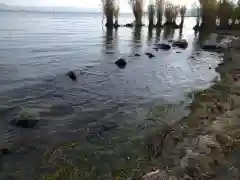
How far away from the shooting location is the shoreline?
7898 mm

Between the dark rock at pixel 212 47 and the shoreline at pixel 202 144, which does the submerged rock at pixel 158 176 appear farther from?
the dark rock at pixel 212 47

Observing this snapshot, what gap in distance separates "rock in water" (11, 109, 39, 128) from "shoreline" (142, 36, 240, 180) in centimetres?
470

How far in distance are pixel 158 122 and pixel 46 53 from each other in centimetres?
2102

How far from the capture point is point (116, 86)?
17.9 metres

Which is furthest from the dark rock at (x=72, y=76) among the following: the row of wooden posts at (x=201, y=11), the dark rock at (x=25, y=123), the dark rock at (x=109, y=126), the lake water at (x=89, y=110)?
the row of wooden posts at (x=201, y=11)

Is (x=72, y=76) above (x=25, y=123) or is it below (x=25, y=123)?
above

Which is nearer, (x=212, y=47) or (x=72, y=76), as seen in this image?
(x=72, y=76)

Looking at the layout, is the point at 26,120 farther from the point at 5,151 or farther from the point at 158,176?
the point at 158,176

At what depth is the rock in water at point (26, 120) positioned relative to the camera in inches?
448

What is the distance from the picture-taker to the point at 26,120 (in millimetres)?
11516

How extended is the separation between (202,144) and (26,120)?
21.9ft

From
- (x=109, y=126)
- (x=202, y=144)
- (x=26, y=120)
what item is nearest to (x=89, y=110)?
(x=109, y=126)

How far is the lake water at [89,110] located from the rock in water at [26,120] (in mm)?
298

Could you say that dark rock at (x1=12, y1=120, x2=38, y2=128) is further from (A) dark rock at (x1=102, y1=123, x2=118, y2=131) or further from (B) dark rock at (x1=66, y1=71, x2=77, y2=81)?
(B) dark rock at (x1=66, y1=71, x2=77, y2=81)
